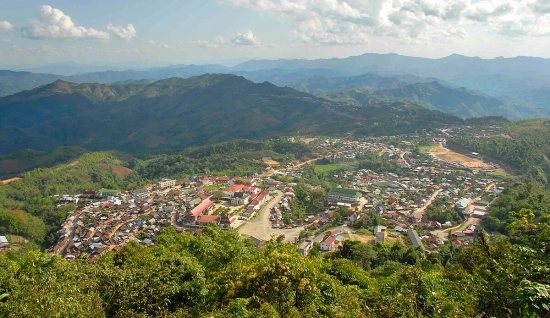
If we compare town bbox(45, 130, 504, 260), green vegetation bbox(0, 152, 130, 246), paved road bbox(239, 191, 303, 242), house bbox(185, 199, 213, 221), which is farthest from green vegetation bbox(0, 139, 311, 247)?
paved road bbox(239, 191, 303, 242)

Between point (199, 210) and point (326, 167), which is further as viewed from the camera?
point (326, 167)

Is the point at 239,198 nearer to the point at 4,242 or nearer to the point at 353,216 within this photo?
the point at 353,216

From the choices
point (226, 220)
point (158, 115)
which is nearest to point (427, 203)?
point (226, 220)

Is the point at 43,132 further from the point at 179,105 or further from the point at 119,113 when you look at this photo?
the point at 179,105

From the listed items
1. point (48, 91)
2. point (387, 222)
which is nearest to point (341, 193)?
point (387, 222)

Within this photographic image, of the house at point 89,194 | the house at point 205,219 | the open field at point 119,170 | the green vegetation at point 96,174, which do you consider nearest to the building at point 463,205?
the house at point 205,219

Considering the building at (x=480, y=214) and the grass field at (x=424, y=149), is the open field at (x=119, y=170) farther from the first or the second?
the building at (x=480, y=214)
